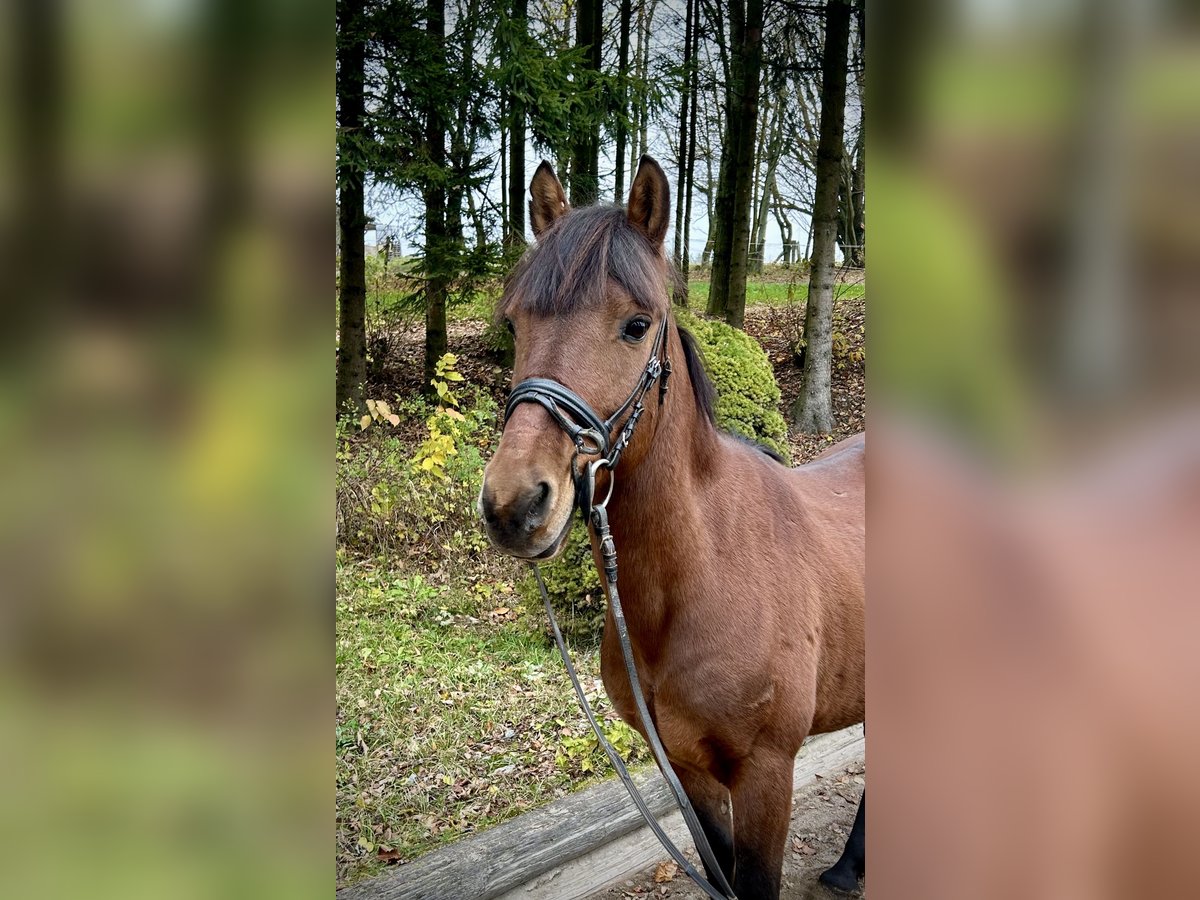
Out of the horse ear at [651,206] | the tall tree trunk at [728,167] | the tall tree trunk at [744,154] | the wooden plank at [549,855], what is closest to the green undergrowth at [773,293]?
the tall tree trunk at [728,167]

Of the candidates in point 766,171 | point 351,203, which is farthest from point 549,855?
point 766,171

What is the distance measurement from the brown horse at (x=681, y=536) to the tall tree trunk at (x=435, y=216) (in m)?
5.06

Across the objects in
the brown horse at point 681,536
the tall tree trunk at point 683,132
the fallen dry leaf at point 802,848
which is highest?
the tall tree trunk at point 683,132

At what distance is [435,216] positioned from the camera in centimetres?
778

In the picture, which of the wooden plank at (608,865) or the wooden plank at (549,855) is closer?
the wooden plank at (549,855)

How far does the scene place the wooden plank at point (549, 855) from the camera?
2895mm

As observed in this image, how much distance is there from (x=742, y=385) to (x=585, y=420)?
Result: 322 centimetres

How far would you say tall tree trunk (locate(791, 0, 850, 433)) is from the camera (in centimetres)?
817
